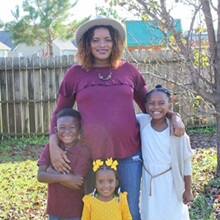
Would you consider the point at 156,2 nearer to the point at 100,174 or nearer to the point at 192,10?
the point at 192,10

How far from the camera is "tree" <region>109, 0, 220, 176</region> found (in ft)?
20.9

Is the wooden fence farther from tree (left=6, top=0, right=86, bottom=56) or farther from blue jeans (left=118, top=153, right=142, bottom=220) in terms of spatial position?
tree (left=6, top=0, right=86, bottom=56)

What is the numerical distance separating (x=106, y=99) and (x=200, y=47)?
3.26 meters

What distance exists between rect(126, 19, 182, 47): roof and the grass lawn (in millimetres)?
1866

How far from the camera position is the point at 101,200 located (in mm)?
3686

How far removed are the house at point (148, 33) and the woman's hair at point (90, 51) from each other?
2.76 m

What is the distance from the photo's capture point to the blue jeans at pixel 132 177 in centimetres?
380

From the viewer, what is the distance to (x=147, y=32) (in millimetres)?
7621

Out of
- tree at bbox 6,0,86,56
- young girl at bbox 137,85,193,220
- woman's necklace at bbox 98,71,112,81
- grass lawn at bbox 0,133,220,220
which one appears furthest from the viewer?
tree at bbox 6,0,86,56

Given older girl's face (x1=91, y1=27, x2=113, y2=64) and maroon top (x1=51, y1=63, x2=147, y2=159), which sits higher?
older girl's face (x1=91, y1=27, x2=113, y2=64)

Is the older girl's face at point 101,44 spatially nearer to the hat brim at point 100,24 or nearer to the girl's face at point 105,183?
the hat brim at point 100,24

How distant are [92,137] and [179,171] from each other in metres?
0.67

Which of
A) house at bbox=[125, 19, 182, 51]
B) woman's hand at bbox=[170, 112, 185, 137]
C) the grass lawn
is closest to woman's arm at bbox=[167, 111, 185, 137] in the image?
woman's hand at bbox=[170, 112, 185, 137]

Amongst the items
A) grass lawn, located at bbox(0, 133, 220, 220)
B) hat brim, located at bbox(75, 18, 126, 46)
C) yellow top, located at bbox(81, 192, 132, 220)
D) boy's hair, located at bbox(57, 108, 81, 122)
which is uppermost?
hat brim, located at bbox(75, 18, 126, 46)
